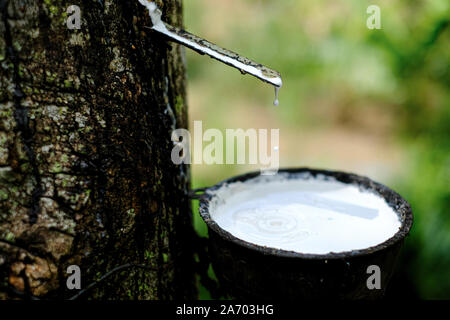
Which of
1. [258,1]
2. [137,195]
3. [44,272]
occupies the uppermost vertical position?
[258,1]

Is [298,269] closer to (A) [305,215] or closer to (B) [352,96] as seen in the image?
(A) [305,215]

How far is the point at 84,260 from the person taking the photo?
1445mm

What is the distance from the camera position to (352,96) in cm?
629

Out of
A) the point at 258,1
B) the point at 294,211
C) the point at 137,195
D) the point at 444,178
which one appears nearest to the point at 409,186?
the point at 444,178

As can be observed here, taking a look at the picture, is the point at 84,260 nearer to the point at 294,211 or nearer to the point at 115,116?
the point at 115,116

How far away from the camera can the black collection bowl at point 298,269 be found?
1353mm

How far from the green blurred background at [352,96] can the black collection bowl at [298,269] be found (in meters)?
1.90

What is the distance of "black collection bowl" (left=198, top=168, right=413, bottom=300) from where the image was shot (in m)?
1.35

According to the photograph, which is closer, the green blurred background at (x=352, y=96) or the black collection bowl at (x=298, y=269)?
the black collection bowl at (x=298, y=269)
